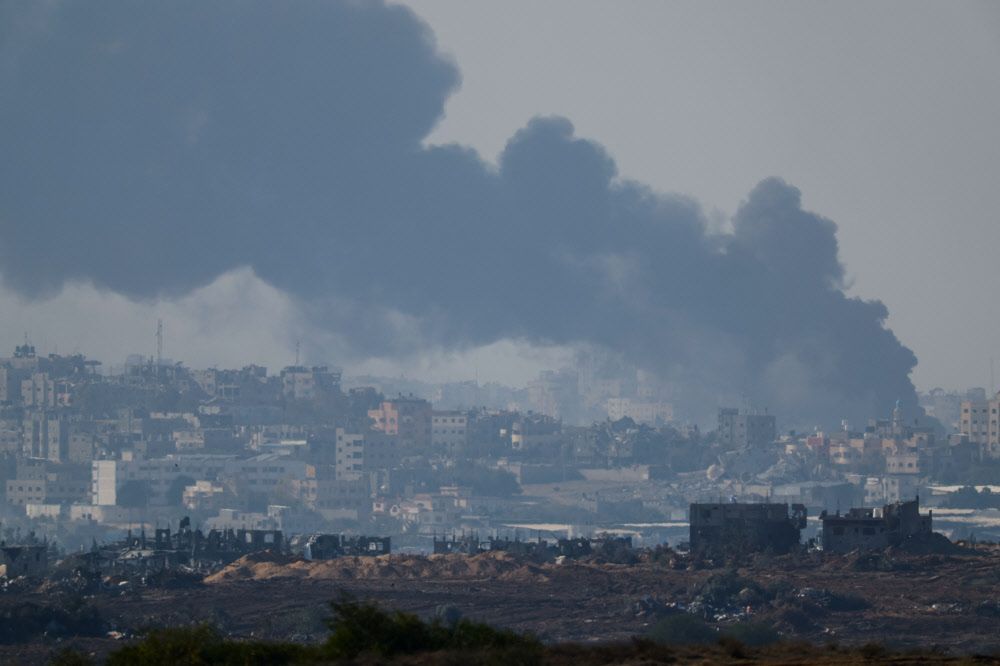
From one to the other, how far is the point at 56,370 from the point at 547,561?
3633 inches

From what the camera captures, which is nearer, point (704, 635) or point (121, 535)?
point (704, 635)

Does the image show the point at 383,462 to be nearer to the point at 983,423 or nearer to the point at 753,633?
the point at 983,423

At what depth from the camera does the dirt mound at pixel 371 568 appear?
51438 mm

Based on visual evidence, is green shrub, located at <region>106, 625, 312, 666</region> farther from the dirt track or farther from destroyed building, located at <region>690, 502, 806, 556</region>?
destroyed building, located at <region>690, 502, 806, 556</region>

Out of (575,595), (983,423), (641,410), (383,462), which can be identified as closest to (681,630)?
(575,595)

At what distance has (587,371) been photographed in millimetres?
191000

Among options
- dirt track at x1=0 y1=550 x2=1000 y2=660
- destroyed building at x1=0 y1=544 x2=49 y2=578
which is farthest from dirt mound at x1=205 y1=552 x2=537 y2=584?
destroyed building at x1=0 y1=544 x2=49 y2=578

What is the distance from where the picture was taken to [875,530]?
57094 millimetres

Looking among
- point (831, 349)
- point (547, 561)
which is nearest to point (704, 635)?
point (547, 561)

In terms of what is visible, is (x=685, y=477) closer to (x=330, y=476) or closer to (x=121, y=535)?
(x=330, y=476)

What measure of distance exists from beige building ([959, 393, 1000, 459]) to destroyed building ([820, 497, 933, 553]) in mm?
76183

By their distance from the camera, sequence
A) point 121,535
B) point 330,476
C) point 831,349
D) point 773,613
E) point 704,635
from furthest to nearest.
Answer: point 831,349
point 330,476
point 121,535
point 773,613
point 704,635

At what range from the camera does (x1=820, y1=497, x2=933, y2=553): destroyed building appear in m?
56.6

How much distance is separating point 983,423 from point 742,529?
267 feet
